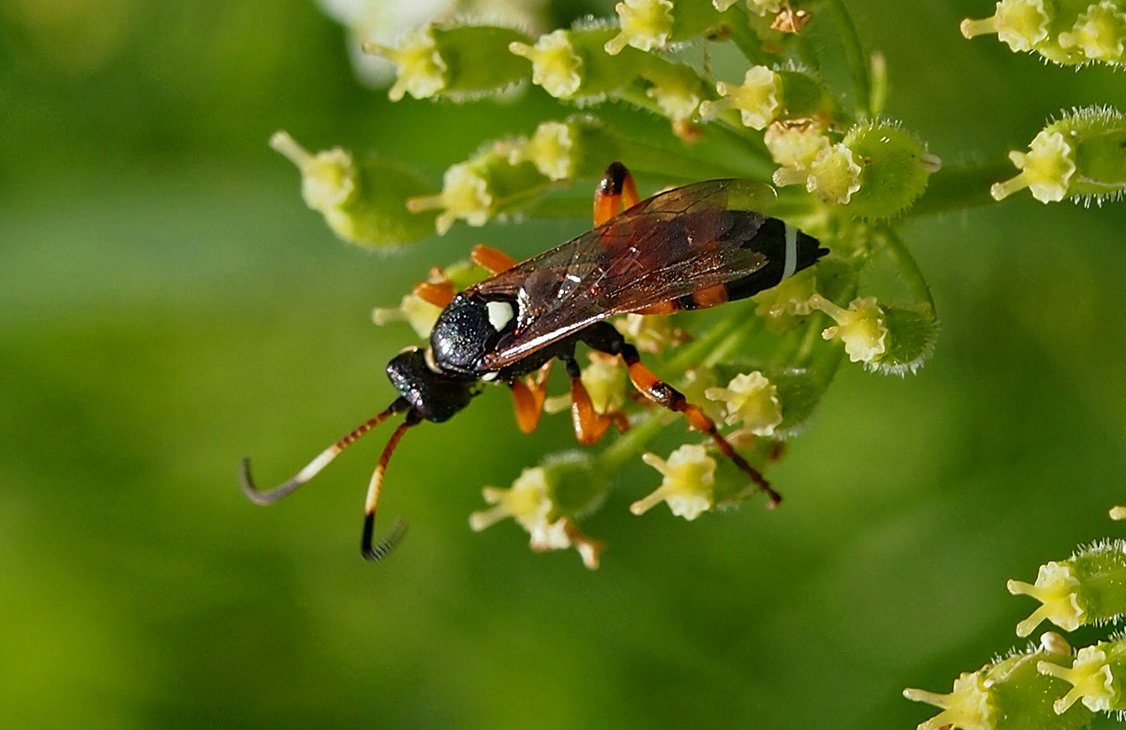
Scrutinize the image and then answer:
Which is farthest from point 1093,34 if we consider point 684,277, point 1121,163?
point 684,277

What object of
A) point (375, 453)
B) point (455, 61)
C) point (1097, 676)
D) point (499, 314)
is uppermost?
point (375, 453)

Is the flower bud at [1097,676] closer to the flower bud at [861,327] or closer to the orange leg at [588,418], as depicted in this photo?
the flower bud at [861,327]

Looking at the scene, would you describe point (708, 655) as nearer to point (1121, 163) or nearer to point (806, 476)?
point (806, 476)

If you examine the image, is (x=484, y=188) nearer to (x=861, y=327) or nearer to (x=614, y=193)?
(x=614, y=193)

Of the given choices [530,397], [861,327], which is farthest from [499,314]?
[861,327]

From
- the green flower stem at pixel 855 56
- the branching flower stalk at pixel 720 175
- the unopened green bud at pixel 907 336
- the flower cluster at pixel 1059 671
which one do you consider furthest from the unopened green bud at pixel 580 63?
the flower cluster at pixel 1059 671

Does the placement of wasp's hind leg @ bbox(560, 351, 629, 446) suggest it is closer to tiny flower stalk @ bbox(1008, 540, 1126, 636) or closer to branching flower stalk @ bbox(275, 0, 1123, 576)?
branching flower stalk @ bbox(275, 0, 1123, 576)

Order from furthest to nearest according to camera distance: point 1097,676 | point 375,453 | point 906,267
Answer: point 375,453
point 906,267
point 1097,676
